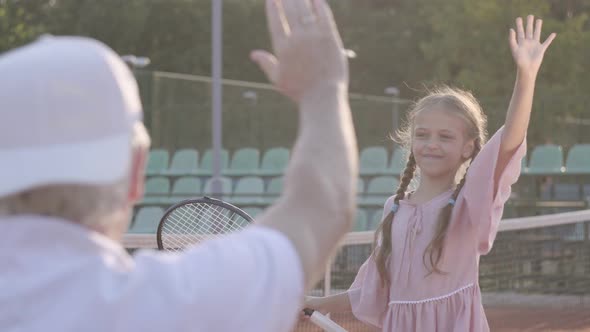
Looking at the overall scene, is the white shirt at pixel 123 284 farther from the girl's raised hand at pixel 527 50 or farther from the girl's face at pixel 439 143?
the girl's face at pixel 439 143

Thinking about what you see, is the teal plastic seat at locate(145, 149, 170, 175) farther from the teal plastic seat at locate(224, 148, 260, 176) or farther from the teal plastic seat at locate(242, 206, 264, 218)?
the teal plastic seat at locate(242, 206, 264, 218)

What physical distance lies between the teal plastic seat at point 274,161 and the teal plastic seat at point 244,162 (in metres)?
0.15

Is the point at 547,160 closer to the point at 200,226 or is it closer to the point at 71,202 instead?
the point at 200,226

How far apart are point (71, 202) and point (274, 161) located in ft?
49.8

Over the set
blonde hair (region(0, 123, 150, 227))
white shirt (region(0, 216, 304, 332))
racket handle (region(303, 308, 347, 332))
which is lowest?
racket handle (region(303, 308, 347, 332))

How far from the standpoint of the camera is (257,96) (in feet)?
62.2

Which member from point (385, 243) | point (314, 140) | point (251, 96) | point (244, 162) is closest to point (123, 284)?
point (314, 140)

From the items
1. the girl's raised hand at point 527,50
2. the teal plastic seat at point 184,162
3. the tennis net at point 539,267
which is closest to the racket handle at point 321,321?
the girl's raised hand at point 527,50

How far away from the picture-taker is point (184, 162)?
55.5 feet

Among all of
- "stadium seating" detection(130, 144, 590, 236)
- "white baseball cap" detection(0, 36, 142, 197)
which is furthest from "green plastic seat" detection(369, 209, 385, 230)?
"white baseball cap" detection(0, 36, 142, 197)

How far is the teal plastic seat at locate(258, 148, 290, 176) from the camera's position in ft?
52.8

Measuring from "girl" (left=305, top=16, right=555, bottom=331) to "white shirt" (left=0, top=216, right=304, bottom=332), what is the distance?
2.38 metres

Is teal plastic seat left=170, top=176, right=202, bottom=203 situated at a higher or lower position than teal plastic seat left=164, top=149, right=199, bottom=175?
lower

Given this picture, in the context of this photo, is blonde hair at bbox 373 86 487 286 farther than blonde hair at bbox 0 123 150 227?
Yes
